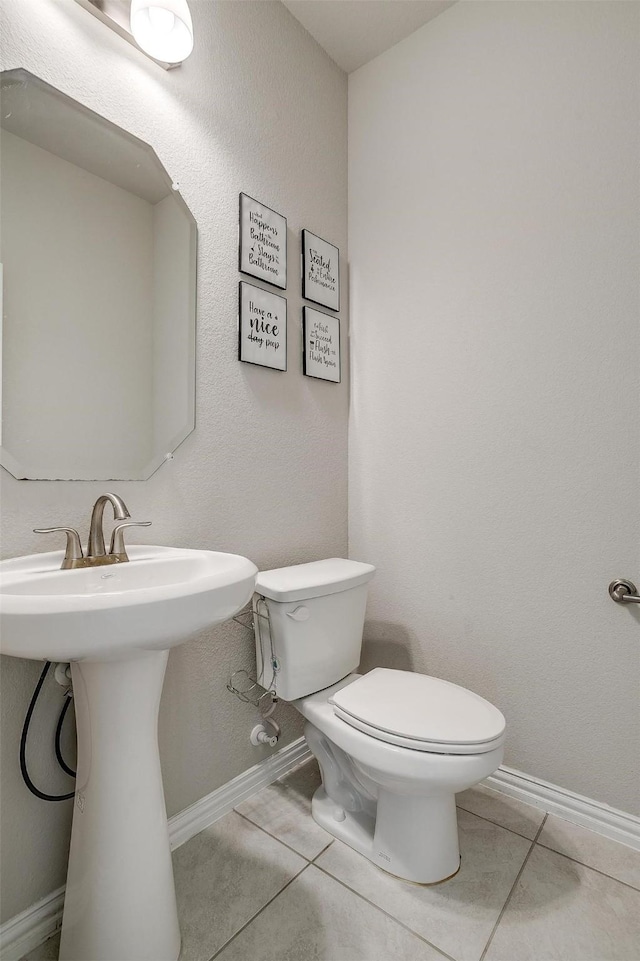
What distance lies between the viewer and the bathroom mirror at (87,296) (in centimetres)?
104

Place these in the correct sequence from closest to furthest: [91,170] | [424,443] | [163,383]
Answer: [91,170], [163,383], [424,443]

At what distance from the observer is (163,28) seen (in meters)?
1.19

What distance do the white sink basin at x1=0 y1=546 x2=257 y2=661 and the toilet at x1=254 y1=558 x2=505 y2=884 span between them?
19.3 inches

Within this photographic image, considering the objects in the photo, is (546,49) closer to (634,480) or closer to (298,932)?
(634,480)

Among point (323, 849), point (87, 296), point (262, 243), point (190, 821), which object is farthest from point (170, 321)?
point (323, 849)

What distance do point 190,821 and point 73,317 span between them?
4.50 ft

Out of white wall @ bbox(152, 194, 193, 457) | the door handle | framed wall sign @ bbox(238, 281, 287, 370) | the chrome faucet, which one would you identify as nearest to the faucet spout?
the chrome faucet

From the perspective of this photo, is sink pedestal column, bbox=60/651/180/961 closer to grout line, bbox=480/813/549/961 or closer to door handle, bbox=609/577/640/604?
grout line, bbox=480/813/549/961

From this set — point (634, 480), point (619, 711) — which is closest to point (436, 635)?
point (619, 711)

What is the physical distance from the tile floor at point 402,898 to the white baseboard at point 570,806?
0.03 m

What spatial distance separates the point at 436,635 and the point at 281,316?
4.03 ft

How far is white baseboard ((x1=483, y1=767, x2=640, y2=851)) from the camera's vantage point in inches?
51.8

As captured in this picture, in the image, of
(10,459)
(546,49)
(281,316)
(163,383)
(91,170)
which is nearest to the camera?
(10,459)

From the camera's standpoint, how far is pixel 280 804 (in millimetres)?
1473
